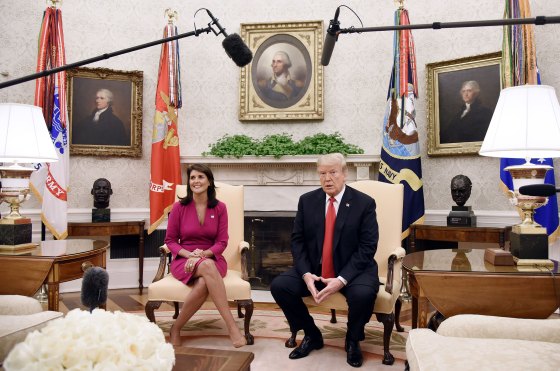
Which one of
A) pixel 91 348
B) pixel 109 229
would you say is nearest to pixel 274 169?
pixel 109 229

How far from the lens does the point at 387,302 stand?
3082 millimetres

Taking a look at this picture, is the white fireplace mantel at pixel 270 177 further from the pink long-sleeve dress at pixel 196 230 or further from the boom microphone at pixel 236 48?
the boom microphone at pixel 236 48

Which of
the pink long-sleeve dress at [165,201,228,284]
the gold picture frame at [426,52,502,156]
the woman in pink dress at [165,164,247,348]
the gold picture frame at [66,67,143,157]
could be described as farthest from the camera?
the gold picture frame at [66,67,143,157]

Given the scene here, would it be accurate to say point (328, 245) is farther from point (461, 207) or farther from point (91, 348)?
point (91, 348)

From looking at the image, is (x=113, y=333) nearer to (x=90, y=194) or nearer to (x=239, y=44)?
(x=239, y=44)

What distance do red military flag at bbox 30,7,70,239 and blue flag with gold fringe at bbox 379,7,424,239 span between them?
12.4 feet

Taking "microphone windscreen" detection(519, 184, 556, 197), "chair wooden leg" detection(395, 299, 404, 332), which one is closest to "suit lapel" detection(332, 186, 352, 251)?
"chair wooden leg" detection(395, 299, 404, 332)

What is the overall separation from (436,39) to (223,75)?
9.38ft

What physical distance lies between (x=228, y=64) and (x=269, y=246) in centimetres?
262

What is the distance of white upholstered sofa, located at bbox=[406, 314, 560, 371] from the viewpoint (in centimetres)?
163

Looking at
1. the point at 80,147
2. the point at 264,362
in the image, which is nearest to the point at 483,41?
the point at 264,362

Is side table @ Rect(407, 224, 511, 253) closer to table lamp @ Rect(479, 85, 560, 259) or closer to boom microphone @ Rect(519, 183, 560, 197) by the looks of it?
table lamp @ Rect(479, 85, 560, 259)

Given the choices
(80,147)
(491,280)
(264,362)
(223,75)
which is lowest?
(264,362)

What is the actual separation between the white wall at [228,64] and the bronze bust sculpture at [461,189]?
507mm
